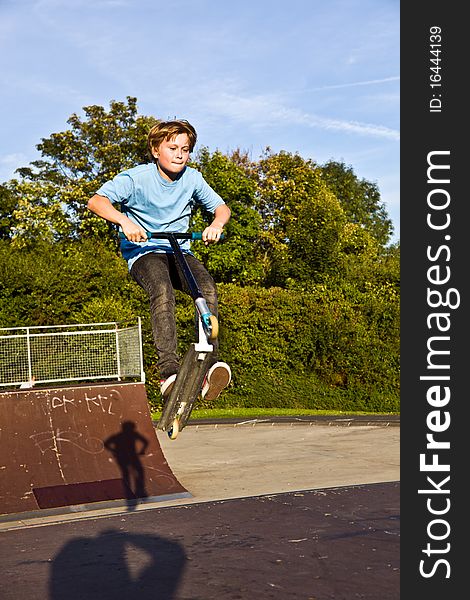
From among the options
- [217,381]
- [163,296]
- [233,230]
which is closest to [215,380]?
[217,381]

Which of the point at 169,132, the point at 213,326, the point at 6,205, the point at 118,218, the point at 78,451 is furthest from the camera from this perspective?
the point at 6,205

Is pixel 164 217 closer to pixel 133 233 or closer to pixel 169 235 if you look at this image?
pixel 169 235

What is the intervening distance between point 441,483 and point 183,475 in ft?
26.3

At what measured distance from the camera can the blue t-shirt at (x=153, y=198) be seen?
5.36m

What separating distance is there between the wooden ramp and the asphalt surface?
0.38 meters

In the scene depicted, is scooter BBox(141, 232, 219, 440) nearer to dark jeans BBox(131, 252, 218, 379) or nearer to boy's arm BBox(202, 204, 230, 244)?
boy's arm BBox(202, 204, 230, 244)

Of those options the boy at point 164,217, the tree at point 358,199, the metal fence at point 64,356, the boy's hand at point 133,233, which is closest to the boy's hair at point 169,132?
the boy at point 164,217

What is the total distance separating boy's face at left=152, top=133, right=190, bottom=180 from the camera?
17.6ft

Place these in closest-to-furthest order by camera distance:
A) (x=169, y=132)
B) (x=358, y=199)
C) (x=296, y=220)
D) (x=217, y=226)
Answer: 1. (x=169, y=132)
2. (x=217, y=226)
3. (x=296, y=220)
4. (x=358, y=199)

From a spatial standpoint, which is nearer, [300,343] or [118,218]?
[118,218]

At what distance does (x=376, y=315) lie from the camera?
867 inches

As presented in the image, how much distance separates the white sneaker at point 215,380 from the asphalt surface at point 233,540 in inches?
72.9

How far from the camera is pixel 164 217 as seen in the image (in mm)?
5457

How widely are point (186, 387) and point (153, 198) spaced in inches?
49.2
